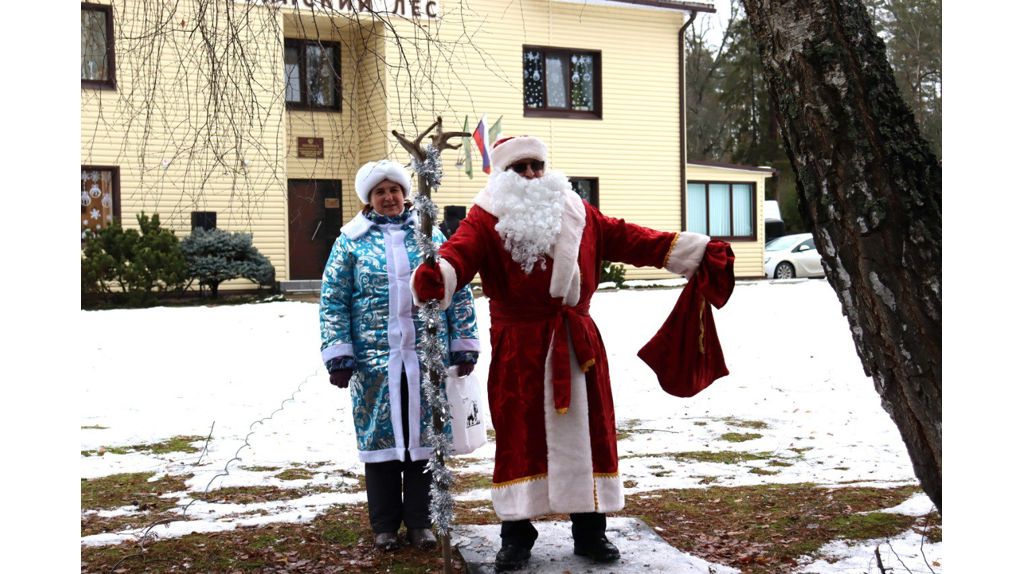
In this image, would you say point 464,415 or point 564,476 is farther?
point 464,415

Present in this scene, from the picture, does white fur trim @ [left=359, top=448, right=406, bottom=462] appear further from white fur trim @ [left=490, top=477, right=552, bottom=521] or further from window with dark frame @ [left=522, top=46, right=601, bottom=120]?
window with dark frame @ [left=522, top=46, right=601, bottom=120]

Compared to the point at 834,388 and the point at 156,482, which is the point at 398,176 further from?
the point at 834,388

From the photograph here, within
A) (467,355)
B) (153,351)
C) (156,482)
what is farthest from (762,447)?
(153,351)

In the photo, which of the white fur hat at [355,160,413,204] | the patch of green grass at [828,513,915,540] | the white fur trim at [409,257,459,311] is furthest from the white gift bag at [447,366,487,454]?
the patch of green grass at [828,513,915,540]

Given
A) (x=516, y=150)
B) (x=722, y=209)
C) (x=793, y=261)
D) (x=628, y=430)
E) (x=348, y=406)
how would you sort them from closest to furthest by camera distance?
1. (x=516, y=150)
2. (x=628, y=430)
3. (x=348, y=406)
4. (x=722, y=209)
5. (x=793, y=261)

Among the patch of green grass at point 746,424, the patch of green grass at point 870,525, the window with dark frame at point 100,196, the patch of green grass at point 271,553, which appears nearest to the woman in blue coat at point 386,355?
the patch of green grass at point 271,553

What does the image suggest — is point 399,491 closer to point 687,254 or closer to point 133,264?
point 687,254

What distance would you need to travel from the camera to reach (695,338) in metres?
4.23

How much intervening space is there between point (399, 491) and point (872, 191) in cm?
257

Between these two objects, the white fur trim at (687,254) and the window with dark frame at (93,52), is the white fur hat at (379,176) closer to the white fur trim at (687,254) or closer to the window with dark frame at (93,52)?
the window with dark frame at (93,52)

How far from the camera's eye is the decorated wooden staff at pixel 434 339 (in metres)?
3.55

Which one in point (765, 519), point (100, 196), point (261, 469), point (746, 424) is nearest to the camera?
point (765, 519)

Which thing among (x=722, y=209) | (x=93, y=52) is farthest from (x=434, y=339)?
(x=722, y=209)

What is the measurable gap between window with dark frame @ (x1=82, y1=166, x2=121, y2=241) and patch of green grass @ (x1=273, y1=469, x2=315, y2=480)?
38.2ft
